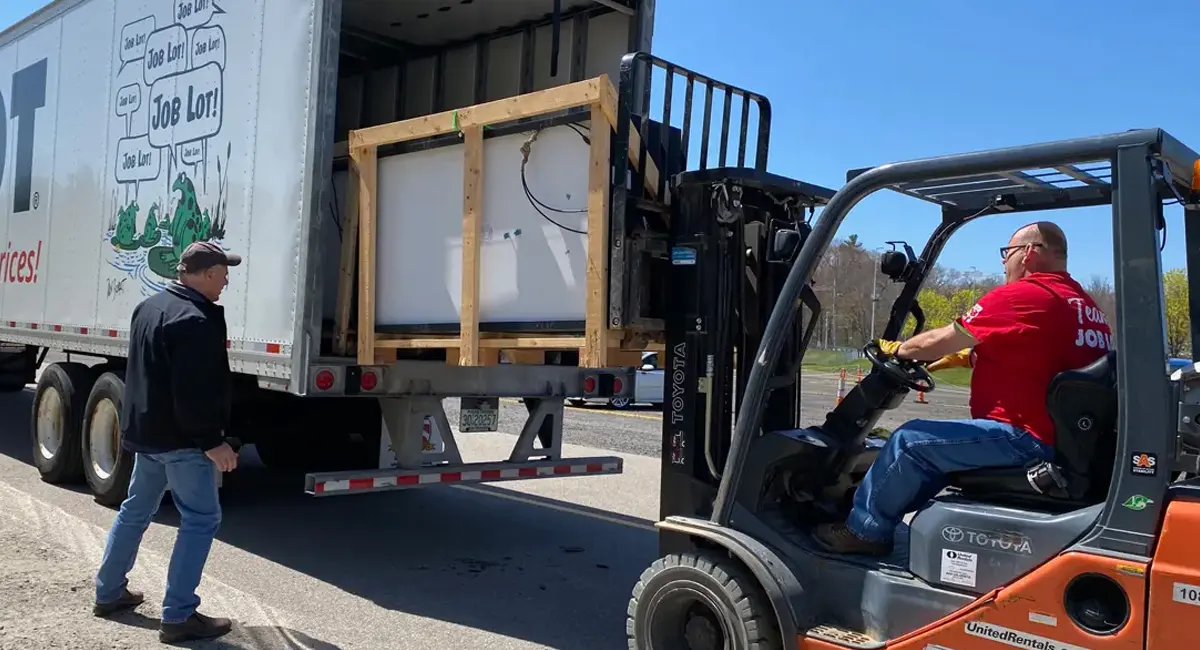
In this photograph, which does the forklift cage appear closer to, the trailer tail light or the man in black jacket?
the man in black jacket

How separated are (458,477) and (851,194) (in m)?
3.41

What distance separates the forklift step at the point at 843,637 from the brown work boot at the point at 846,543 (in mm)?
291

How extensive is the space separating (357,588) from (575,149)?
2.89 m

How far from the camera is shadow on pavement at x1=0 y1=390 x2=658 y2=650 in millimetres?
5320

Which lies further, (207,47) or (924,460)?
(207,47)

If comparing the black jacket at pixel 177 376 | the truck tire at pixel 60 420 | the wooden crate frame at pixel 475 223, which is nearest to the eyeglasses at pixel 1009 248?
the wooden crate frame at pixel 475 223

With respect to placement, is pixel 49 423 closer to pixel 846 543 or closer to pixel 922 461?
pixel 846 543

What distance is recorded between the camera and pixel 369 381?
223 inches

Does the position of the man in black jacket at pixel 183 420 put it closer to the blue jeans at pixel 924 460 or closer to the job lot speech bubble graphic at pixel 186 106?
the job lot speech bubble graphic at pixel 186 106

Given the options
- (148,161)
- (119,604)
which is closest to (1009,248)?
(119,604)

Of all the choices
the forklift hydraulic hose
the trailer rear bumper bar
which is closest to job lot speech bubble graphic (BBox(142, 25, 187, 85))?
the trailer rear bumper bar

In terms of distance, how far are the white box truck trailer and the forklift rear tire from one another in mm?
1017

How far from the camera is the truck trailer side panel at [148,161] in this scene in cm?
571

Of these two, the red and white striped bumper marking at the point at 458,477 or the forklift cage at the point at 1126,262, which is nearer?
the forklift cage at the point at 1126,262
